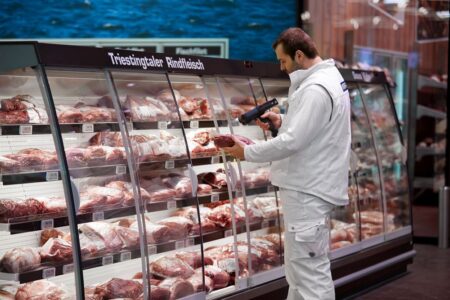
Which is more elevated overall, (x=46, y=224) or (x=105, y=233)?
(x=46, y=224)

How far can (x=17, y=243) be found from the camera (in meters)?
4.01

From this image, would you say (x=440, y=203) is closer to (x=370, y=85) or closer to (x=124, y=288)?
(x=370, y=85)

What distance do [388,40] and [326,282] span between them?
20.7ft

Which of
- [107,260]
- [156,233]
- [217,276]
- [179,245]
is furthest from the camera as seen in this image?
[217,276]

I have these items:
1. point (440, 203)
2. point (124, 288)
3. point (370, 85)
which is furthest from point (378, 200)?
point (124, 288)

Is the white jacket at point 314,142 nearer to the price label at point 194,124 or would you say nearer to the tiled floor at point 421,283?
the price label at point 194,124

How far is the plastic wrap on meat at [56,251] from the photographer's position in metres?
3.84

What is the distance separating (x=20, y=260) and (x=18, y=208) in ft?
Result: 0.87

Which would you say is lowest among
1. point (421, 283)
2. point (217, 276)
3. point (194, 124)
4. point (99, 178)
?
point (421, 283)

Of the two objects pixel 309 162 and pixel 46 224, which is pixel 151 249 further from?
pixel 309 162

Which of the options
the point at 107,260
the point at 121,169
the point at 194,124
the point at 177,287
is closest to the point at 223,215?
the point at 194,124

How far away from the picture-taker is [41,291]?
384 cm

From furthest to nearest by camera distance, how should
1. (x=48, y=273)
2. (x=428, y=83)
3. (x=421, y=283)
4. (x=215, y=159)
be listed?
1. (x=428, y=83)
2. (x=421, y=283)
3. (x=215, y=159)
4. (x=48, y=273)

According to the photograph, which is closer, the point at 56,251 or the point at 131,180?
the point at 56,251
